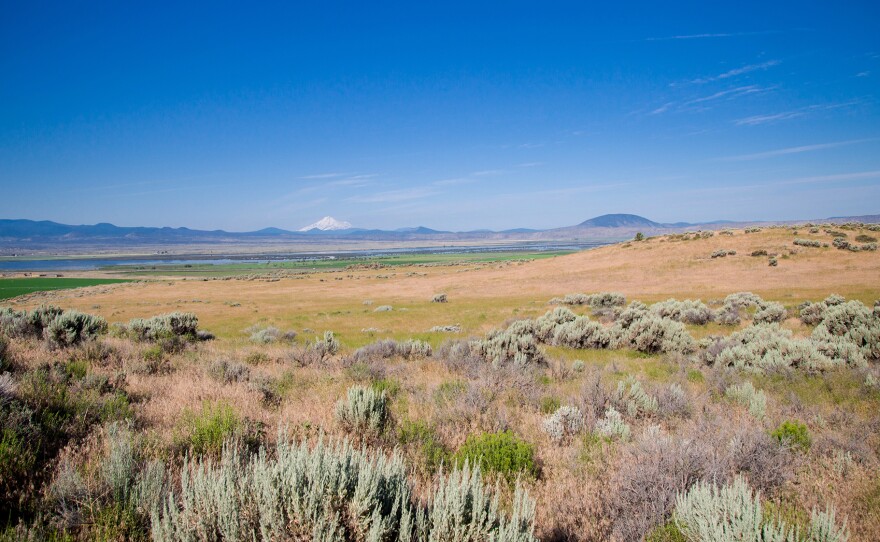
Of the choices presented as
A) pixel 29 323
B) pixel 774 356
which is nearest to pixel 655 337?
pixel 774 356

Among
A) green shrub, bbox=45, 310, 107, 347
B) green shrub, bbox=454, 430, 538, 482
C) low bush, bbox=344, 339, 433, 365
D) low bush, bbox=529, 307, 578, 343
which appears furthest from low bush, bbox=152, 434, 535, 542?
low bush, bbox=529, 307, 578, 343

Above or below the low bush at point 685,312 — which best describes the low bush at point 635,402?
above

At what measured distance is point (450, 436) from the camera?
5879 millimetres

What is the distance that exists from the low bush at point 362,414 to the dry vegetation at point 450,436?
0.03 meters

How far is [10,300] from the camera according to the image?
48.3m

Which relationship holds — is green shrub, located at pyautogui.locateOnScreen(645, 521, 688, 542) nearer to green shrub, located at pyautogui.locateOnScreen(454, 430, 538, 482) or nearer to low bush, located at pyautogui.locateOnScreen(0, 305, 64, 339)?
green shrub, located at pyautogui.locateOnScreen(454, 430, 538, 482)

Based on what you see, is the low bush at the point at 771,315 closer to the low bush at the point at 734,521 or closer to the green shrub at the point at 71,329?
the low bush at the point at 734,521

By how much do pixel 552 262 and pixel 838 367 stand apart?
4712 centimetres

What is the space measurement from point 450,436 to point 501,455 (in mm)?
1131

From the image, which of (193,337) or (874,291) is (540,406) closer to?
(193,337)

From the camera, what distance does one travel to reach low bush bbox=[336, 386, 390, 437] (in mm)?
5750

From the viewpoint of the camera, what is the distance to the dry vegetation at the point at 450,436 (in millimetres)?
2887

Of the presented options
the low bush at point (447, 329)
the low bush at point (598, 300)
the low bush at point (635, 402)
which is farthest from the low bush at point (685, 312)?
the low bush at point (635, 402)

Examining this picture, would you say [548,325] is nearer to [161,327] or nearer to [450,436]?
[450,436]
